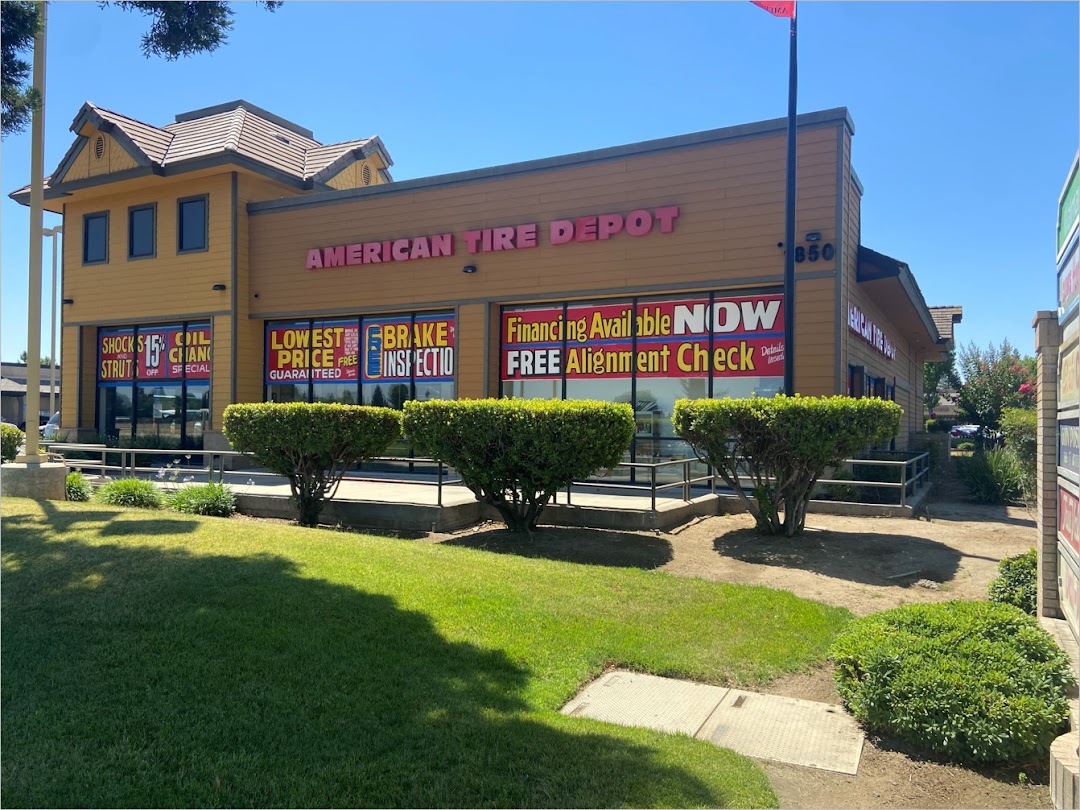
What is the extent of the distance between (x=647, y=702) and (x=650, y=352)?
38.3 feet

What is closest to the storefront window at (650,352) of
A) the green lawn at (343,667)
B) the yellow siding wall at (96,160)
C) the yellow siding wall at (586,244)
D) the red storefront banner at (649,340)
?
the red storefront banner at (649,340)

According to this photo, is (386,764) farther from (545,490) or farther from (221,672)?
(545,490)

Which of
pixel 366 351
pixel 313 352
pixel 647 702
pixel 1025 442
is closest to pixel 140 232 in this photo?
pixel 313 352

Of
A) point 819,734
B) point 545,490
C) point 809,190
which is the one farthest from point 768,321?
point 819,734

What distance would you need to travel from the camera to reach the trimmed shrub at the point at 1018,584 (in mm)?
6430

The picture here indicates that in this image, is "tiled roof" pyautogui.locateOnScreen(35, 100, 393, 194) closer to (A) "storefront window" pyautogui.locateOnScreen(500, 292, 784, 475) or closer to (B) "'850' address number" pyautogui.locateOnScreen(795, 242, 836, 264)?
(A) "storefront window" pyautogui.locateOnScreen(500, 292, 784, 475)

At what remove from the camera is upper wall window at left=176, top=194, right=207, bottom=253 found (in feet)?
69.6

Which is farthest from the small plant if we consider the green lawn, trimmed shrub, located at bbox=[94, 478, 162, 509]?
the green lawn

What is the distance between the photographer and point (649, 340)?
16.1 metres

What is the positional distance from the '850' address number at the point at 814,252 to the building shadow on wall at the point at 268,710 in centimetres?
1114

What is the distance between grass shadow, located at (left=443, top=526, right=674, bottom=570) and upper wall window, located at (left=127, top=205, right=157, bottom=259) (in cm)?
1650

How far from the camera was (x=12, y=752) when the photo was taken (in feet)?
12.0

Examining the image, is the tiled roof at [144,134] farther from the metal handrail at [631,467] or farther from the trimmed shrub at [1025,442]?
the trimmed shrub at [1025,442]

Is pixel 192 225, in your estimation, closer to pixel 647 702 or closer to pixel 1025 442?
pixel 647 702
